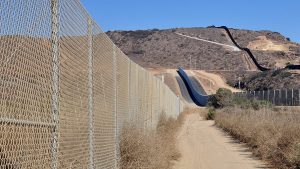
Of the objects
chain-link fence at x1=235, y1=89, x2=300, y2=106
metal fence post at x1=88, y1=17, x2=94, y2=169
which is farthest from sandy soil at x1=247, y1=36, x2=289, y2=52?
metal fence post at x1=88, y1=17, x2=94, y2=169

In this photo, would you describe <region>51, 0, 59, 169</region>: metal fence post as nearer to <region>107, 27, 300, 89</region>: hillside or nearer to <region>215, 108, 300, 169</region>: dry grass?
<region>215, 108, 300, 169</region>: dry grass

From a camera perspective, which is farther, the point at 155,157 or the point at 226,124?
the point at 226,124

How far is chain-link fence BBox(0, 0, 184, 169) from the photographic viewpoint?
185 inches

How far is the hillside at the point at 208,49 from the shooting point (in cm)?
13162

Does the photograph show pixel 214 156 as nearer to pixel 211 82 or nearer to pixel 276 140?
pixel 276 140

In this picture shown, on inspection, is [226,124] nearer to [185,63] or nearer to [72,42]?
[72,42]

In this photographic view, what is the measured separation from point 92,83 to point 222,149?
13657 millimetres

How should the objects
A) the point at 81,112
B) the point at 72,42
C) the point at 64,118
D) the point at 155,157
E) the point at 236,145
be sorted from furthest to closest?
the point at 236,145, the point at 155,157, the point at 81,112, the point at 72,42, the point at 64,118

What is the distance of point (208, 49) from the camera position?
14725cm

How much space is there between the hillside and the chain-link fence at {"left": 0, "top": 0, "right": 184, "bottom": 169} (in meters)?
102

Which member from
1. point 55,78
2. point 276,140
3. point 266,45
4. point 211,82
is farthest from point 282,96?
point 266,45

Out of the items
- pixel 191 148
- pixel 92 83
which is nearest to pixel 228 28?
pixel 191 148

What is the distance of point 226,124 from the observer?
111 feet

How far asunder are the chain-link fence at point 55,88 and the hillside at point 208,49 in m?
102
